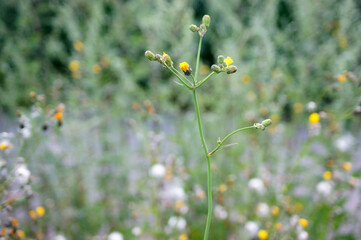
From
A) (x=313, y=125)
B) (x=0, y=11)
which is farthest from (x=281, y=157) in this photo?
(x=0, y=11)

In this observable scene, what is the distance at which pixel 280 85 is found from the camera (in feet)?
5.80

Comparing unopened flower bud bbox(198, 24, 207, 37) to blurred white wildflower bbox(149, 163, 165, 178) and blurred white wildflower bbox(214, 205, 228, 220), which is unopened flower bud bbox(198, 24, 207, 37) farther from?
blurred white wildflower bbox(214, 205, 228, 220)

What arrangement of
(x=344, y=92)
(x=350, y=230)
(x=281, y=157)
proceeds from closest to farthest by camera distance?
(x=344, y=92) → (x=350, y=230) → (x=281, y=157)

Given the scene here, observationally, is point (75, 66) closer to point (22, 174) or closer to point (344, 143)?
point (22, 174)

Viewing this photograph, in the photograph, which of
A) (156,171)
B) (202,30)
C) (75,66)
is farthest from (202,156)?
(202,30)

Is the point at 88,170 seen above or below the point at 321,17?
below

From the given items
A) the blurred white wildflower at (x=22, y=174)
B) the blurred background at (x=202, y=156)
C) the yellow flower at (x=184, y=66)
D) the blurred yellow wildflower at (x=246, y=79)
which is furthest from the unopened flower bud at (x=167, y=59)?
the blurred yellow wildflower at (x=246, y=79)

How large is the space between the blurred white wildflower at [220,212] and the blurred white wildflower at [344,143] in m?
0.92

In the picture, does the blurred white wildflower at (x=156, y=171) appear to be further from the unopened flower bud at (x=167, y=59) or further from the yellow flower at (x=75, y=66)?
the yellow flower at (x=75, y=66)

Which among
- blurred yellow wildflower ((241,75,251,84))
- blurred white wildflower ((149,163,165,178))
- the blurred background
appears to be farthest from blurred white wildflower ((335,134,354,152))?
blurred white wildflower ((149,163,165,178))

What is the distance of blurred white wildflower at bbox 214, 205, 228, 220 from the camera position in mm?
1545

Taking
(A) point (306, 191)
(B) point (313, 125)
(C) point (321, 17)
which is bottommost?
(B) point (313, 125)

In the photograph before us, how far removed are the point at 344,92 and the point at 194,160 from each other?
1.17 metres

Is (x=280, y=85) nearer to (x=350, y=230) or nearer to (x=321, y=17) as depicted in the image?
(x=321, y=17)
